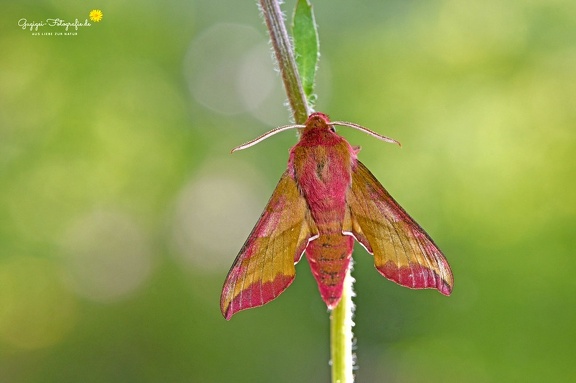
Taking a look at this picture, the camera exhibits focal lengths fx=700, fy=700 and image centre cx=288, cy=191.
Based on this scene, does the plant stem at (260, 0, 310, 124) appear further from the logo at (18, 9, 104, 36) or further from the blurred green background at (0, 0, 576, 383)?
the logo at (18, 9, 104, 36)

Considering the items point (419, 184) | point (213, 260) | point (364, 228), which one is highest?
point (419, 184)

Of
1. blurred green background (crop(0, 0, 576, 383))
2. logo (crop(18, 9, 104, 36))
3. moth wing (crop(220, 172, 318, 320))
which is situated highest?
logo (crop(18, 9, 104, 36))

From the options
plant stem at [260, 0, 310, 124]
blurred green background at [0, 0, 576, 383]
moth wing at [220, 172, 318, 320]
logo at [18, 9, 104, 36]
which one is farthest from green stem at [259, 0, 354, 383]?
logo at [18, 9, 104, 36]

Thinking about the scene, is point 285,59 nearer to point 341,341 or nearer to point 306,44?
point 306,44

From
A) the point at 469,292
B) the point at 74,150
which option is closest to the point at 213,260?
the point at 74,150

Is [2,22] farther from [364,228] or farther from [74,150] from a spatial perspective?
[364,228]

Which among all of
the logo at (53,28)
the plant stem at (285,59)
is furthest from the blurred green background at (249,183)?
the plant stem at (285,59)

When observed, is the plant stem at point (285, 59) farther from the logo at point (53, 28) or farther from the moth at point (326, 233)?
the logo at point (53, 28)

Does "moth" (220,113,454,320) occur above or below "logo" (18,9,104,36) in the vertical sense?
below
